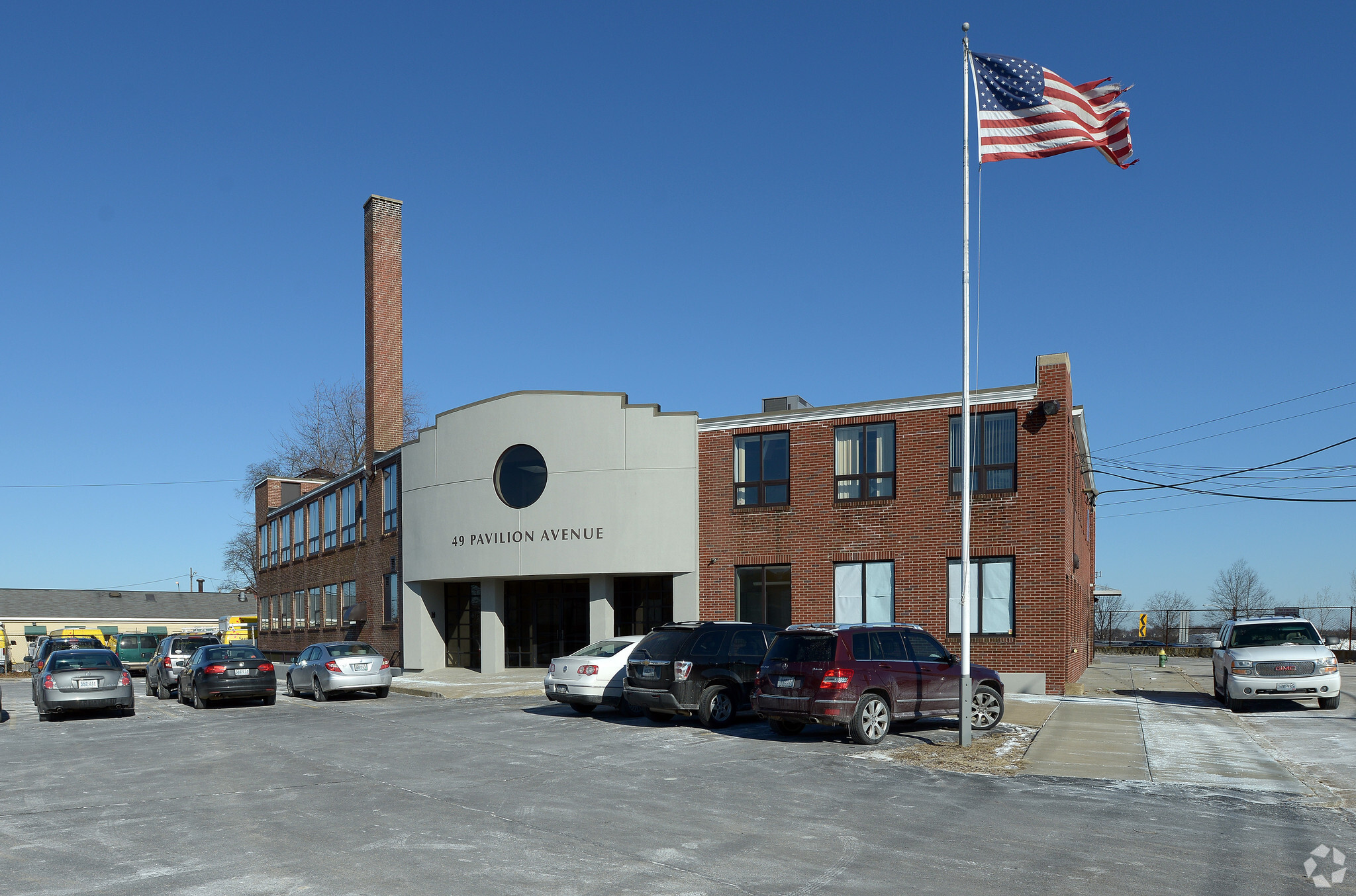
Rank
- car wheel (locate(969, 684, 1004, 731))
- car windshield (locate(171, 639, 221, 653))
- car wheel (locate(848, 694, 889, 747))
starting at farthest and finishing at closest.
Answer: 1. car windshield (locate(171, 639, 221, 653))
2. car wheel (locate(969, 684, 1004, 731))
3. car wheel (locate(848, 694, 889, 747))

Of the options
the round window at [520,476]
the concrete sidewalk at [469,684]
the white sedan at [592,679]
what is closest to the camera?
the white sedan at [592,679]

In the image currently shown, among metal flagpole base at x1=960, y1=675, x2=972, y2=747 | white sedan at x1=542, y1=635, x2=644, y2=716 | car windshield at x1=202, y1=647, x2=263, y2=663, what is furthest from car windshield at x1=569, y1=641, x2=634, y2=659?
car windshield at x1=202, y1=647, x2=263, y2=663

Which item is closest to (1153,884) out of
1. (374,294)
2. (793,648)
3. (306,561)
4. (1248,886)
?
(1248,886)

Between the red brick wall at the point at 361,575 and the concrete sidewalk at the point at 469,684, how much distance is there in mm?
3124

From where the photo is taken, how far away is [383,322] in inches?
1679

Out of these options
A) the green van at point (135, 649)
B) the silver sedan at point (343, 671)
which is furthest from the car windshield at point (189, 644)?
the green van at point (135, 649)

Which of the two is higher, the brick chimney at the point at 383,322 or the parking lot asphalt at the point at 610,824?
the brick chimney at the point at 383,322

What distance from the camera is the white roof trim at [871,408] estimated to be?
1011 inches

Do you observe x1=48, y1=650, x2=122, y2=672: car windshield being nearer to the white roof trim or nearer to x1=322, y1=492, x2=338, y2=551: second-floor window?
the white roof trim

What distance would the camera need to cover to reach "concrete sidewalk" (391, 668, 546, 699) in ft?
88.6

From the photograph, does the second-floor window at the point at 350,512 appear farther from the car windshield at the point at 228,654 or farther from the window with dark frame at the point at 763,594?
the window with dark frame at the point at 763,594

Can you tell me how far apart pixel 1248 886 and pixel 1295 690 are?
15.2 meters

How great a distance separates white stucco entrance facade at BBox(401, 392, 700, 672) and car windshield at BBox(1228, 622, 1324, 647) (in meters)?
13.2

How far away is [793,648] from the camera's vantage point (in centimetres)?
1627
